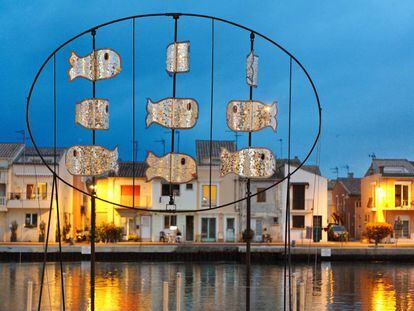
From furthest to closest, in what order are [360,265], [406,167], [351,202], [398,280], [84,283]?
1. [351,202]
2. [406,167]
3. [360,265]
4. [398,280]
5. [84,283]

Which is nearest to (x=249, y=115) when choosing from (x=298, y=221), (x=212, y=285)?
(x=212, y=285)

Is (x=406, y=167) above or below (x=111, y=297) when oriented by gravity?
above

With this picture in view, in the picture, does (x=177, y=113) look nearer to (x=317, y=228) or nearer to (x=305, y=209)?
(x=317, y=228)

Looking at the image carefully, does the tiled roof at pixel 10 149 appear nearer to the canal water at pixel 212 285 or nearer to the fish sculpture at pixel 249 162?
the canal water at pixel 212 285

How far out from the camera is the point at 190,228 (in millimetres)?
57594

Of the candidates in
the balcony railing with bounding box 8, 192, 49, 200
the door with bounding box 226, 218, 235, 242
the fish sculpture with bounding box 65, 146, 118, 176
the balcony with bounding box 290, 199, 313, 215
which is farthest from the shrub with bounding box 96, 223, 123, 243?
the fish sculpture with bounding box 65, 146, 118, 176

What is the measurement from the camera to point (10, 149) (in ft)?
185

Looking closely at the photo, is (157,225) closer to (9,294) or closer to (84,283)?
(84,283)

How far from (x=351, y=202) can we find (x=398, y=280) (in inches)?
1316

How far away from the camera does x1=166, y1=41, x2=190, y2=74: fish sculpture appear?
52.1 feet

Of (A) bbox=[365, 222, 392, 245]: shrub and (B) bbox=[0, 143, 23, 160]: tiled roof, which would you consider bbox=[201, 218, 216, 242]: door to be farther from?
(B) bbox=[0, 143, 23, 160]: tiled roof

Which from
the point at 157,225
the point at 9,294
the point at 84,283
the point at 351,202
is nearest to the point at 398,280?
the point at 84,283

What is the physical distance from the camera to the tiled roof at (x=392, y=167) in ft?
199

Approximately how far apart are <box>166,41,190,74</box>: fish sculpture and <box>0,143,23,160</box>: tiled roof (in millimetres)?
41514
